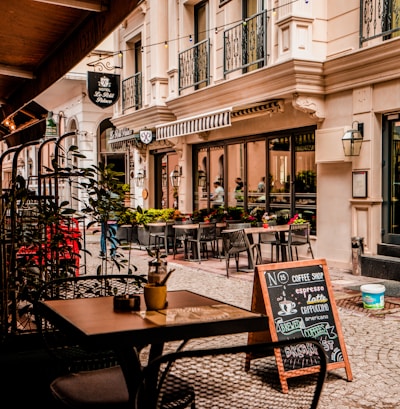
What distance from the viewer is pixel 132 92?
735 inches

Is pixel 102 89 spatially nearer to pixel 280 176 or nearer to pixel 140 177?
pixel 140 177

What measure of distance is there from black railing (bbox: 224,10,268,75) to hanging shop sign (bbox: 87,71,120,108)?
13.7 feet

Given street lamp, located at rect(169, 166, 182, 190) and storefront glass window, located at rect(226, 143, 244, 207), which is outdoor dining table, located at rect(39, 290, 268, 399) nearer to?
storefront glass window, located at rect(226, 143, 244, 207)

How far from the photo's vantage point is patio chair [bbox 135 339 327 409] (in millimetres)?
→ 2262

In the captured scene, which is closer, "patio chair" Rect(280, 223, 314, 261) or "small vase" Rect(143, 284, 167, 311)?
"small vase" Rect(143, 284, 167, 311)

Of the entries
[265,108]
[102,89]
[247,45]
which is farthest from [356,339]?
[102,89]

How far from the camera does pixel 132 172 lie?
805 inches

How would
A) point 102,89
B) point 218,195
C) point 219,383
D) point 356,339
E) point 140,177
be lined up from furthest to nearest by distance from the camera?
point 140,177
point 102,89
point 218,195
point 356,339
point 219,383

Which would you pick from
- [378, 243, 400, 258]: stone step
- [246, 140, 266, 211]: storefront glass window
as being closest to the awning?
[246, 140, 266, 211]: storefront glass window

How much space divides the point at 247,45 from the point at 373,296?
7401 millimetres

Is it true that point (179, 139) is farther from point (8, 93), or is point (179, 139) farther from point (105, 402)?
point (105, 402)

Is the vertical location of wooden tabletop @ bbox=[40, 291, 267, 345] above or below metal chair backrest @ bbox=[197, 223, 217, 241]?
above

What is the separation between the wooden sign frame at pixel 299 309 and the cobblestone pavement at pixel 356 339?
0.22 meters

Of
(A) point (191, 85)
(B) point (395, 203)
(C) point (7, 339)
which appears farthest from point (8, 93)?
(A) point (191, 85)
